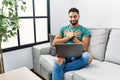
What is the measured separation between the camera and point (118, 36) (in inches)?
78.2

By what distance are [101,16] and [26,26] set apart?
4.73ft

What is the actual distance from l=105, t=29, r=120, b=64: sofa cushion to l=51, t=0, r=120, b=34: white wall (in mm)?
295

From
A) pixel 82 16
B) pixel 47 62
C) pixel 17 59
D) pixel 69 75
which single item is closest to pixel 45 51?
pixel 47 62

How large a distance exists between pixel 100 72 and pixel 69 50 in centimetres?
46

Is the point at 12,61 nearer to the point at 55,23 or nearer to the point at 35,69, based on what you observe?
the point at 35,69

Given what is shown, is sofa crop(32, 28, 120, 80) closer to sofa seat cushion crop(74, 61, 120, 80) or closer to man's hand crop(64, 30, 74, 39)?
sofa seat cushion crop(74, 61, 120, 80)

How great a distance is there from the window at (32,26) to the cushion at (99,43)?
46.2 inches

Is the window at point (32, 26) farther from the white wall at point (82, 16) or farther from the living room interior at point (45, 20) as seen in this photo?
the white wall at point (82, 16)

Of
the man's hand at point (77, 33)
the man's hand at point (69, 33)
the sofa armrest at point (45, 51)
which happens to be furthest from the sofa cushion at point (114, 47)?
the sofa armrest at point (45, 51)

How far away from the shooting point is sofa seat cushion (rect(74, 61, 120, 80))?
156 centimetres

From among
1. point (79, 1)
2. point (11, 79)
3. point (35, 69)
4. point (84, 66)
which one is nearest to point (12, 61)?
point (35, 69)

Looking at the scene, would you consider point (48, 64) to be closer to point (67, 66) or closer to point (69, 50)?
point (67, 66)

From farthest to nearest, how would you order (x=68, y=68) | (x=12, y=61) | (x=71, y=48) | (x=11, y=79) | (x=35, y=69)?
(x=35, y=69)
(x=12, y=61)
(x=68, y=68)
(x=71, y=48)
(x=11, y=79)

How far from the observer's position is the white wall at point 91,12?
2287 millimetres
